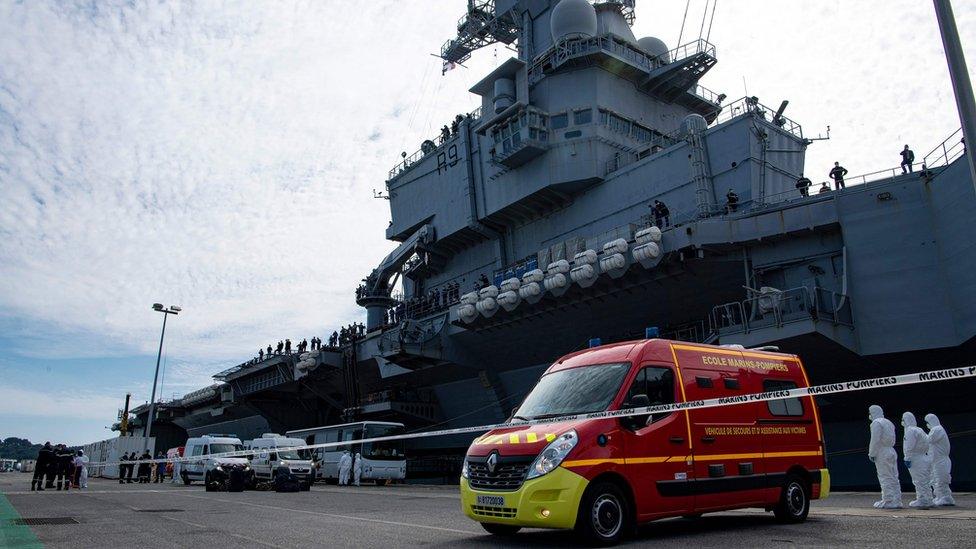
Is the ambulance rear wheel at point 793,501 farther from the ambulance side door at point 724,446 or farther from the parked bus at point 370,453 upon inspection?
the parked bus at point 370,453

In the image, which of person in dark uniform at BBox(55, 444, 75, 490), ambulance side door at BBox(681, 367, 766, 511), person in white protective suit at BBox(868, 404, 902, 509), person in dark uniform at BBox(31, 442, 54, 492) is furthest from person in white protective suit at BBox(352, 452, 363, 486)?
ambulance side door at BBox(681, 367, 766, 511)

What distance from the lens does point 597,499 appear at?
7.39m

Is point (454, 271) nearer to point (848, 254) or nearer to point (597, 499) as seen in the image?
point (848, 254)

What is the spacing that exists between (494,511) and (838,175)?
16430 millimetres

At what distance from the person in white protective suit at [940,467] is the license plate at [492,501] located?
28.0 ft

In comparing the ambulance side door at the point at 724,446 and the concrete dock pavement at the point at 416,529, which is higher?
the ambulance side door at the point at 724,446

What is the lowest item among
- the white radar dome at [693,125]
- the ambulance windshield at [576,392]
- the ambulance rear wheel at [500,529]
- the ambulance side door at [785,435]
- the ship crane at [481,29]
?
the ambulance rear wheel at [500,529]

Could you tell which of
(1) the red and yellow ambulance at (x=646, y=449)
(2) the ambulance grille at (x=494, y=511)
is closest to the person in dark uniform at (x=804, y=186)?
(1) the red and yellow ambulance at (x=646, y=449)

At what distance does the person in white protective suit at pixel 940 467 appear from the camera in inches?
452

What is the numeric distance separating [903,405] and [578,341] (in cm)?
1122

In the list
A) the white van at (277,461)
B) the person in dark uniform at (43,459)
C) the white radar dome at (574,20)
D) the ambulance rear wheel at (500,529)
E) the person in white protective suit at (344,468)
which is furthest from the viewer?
the white radar dome at (574,20)

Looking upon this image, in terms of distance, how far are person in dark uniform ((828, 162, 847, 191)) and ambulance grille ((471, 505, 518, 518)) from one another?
1574 cm

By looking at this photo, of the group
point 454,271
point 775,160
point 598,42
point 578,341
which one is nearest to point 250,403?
point 454,271

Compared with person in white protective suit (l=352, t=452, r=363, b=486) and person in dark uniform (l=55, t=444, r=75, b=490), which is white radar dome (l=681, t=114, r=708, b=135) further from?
person in dark uniform (l=55, t=444, r=75, b=490)
